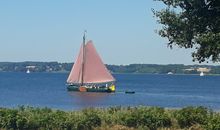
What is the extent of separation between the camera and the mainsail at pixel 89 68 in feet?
346

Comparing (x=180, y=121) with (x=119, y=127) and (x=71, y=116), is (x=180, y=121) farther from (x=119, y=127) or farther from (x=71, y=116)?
(x=71, y=116)

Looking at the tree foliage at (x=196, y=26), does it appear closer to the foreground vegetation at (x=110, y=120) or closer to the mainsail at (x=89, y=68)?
the foreground vegetation at (x=110, y=120)

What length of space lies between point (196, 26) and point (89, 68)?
282 feet

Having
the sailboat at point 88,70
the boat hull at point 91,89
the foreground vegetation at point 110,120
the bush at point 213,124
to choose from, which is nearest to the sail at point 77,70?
the sailboat at point 88,70

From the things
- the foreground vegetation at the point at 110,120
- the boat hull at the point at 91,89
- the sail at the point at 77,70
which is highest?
the sail at the point at 77,70

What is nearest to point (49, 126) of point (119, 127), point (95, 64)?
point (119, 127)

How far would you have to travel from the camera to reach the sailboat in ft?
346

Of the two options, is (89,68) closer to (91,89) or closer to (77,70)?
(77,70)

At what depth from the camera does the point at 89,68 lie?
10575cm

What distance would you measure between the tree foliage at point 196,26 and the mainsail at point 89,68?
84037mm

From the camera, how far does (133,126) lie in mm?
22609

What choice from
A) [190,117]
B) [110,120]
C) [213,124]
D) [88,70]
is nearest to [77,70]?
[88,70]

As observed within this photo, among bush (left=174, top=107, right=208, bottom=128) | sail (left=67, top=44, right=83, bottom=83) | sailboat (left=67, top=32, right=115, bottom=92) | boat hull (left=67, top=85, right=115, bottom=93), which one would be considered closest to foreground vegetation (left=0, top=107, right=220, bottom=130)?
bush (left=174, top=107, right=208, bottom=128)

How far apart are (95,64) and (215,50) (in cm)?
8613
